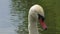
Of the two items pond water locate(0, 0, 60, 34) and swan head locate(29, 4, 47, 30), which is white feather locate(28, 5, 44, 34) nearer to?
swan head locate(29, 4, 47, 30)

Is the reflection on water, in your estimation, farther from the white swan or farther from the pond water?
the white swan

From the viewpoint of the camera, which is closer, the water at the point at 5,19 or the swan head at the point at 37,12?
the swan head at the point at 37,12

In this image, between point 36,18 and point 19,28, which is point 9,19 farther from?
point 36,18

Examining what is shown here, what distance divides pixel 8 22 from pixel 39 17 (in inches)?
86.9

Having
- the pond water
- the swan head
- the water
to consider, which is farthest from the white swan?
the water

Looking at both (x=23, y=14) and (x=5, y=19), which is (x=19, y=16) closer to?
(x=23, y=14)

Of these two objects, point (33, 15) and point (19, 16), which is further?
point (19, 16)

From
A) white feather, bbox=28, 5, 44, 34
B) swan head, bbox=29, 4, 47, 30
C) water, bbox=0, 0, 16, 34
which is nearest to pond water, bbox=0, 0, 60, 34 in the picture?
water, bbox=0, 0, 16, 34

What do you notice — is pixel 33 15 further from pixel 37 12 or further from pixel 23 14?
pixel 23 14

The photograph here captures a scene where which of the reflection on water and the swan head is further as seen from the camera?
the reflection on water

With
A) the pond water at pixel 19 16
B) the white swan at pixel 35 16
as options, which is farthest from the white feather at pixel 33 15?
the pond water at pixel 19 16

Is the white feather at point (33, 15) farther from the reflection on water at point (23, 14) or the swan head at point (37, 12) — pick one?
the reflection on water at point (23, 14)

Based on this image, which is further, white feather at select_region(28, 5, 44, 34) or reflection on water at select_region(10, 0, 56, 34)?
reflection on water at select_region(10, 0, 56, 34)

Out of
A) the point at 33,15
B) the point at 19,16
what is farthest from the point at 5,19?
the point at 33,15
